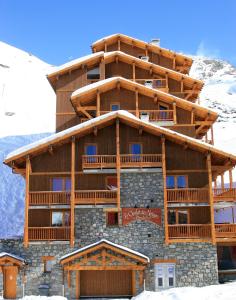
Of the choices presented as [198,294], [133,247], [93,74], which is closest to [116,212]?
[133,247]

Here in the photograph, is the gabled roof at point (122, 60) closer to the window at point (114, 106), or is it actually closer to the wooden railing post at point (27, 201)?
the window at point (114, 106)

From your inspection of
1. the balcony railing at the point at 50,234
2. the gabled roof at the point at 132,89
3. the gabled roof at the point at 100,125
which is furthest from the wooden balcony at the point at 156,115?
the balcony railing at the point at 50,234

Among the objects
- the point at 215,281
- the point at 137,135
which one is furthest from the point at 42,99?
the point at 215,281

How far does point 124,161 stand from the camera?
1185 inches

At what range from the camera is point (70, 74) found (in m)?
38.9

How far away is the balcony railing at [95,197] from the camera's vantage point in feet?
95.0

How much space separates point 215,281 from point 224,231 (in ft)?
10.7

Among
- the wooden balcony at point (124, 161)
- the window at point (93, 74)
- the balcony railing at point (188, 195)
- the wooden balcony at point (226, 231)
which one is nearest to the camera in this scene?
the wooden balcony at point (226, 231)

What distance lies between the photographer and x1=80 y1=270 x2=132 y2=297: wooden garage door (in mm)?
28281

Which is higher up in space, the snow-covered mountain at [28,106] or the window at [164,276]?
the snow-covered mountain at [28,106]

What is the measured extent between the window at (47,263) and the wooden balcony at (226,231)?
1016cm

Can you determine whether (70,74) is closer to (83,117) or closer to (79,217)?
(83,117)

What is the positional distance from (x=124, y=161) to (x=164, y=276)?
24.7 feet

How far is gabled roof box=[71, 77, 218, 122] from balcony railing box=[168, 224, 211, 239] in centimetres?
963
